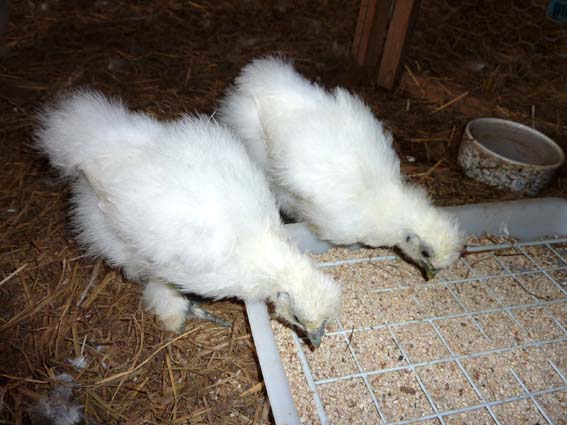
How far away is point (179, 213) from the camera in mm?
1830

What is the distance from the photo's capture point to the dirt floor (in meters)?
2.04

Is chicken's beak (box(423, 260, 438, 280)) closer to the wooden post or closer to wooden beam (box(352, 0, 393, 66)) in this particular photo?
the wooden post

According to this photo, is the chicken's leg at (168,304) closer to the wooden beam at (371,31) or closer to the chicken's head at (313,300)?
the chicken's head at (313,300)

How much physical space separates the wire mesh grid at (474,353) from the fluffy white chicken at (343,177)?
11.9 inches

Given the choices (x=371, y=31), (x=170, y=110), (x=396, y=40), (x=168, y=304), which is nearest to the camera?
(x=168, y=304)

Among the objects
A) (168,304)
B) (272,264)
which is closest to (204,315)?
(168,304)

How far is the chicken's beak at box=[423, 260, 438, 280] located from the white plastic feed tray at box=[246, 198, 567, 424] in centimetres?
11

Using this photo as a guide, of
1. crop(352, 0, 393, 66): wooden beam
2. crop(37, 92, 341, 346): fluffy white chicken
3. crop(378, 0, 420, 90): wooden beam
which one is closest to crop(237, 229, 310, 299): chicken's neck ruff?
crop(37, 92, 341, 346): fluffy white chicken

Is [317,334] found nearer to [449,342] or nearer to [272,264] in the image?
[272,264]

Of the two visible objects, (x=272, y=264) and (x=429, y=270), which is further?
(x=429, y=270)

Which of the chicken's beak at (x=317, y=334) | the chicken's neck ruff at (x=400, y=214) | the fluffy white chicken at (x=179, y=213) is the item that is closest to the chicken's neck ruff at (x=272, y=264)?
the fluffy white chicken at (x=179, y=213)

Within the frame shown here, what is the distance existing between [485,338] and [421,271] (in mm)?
482

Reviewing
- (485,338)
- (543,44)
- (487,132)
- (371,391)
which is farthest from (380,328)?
(543,44)

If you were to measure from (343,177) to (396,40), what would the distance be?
197 centimetres
